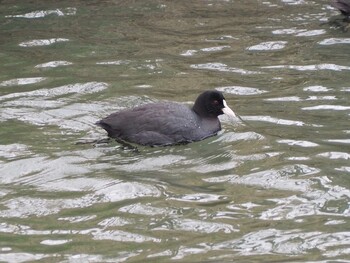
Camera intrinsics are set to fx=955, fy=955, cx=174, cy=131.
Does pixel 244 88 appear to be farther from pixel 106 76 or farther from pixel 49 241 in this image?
pixel 49 241

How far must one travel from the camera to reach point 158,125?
34.1 feet

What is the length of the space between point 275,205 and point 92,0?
10170mm

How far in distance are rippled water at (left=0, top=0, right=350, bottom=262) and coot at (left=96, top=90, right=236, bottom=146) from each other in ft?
0.49

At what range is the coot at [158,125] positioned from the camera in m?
10.4

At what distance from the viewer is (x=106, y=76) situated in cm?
1295

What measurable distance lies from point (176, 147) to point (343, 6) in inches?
256

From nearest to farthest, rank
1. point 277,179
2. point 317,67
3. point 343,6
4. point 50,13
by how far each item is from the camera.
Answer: point 277,179, point 317,67, point 343,6, point 50,13

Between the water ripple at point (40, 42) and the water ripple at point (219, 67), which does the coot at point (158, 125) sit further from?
the water ripple at point (40, 42)

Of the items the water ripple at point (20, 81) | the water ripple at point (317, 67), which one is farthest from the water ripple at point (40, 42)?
the water ripple at point (317, 67)

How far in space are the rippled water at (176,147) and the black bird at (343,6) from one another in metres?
0.31

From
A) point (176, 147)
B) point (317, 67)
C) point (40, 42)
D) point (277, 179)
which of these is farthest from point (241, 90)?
point (40, 42)

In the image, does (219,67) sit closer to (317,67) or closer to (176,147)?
(317,67)

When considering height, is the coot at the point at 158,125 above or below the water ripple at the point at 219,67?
above

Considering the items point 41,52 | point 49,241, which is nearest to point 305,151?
point 49,241
